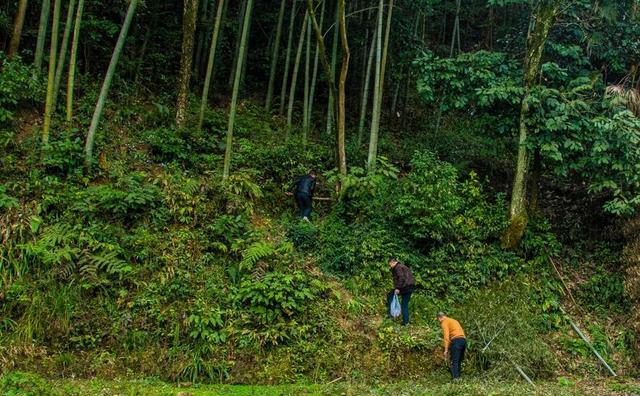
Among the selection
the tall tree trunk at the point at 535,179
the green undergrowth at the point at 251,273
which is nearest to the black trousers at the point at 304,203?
the green undergrowth at the point at 251,273

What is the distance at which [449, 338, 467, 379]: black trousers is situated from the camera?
8750 mm

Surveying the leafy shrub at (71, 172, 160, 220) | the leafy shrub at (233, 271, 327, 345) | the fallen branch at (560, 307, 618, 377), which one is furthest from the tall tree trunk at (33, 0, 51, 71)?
the fallen branch at (560, 307, 618, 377)

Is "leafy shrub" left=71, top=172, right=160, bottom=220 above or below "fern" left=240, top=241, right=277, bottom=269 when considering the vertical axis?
above

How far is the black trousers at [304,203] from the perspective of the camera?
12188 millimetres

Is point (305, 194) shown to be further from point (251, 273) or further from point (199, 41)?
point (199, 41)

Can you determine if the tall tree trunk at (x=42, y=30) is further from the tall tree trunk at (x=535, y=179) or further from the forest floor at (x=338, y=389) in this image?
the tall tree trunk at (x=535, y=179)

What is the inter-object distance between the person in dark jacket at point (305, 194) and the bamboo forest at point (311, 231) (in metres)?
0.07

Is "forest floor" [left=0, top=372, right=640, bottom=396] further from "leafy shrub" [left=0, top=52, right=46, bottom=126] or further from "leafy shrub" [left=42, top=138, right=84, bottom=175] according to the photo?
"leafy shrub" [left=0, top=52, right=46, bottom=126]

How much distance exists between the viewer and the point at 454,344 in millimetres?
8758

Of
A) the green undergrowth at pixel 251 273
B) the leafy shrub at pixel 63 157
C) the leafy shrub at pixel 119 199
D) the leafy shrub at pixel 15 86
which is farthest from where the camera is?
the leafy shrub at pixel 15 86

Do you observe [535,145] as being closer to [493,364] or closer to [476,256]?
[476,256]

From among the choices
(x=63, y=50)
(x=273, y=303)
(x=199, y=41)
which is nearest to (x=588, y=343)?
(x=273, y=303)

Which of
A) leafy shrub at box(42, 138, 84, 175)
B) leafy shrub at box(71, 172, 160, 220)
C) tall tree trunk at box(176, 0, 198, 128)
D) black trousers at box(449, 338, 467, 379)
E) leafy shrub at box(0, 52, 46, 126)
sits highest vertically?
tall tree trunk at box(176, 0, 198, 128)

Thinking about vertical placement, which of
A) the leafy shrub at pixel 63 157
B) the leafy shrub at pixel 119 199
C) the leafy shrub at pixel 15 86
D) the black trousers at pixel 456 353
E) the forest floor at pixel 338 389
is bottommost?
the forest floor at pixel 338 389
